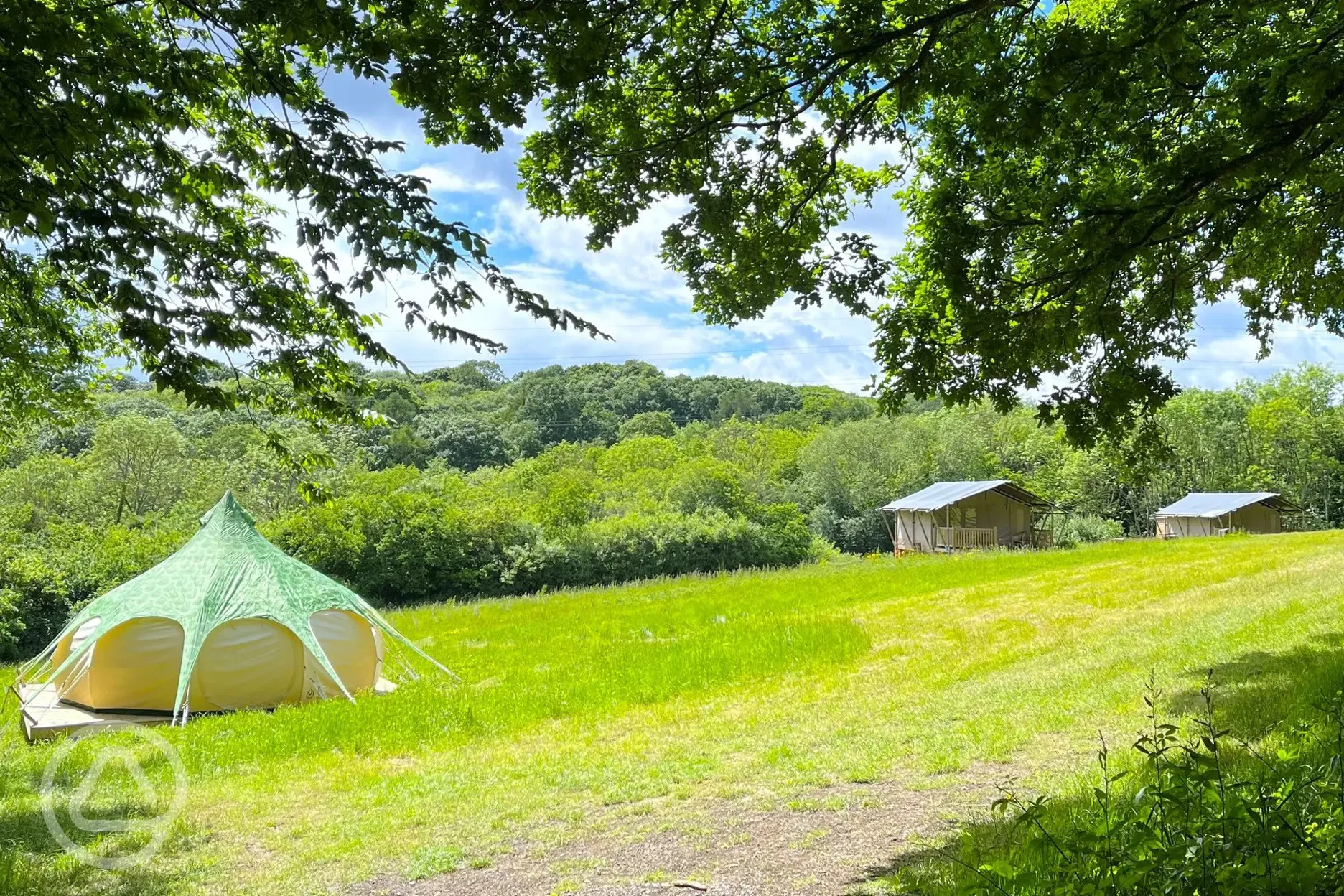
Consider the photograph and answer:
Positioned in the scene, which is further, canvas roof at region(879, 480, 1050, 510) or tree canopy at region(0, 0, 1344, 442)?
canvas roof at region(879, 480, 1050, 510)

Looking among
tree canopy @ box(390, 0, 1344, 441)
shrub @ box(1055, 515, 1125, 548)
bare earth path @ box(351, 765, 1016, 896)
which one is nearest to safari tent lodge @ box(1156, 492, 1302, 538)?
shrub @ box(1055, 515, 1125, 548)

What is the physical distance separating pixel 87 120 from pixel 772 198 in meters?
5.07

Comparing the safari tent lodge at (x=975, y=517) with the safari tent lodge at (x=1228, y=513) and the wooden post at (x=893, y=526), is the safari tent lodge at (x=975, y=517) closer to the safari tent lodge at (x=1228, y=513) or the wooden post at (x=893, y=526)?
the wooden post at (x=893, y=526)

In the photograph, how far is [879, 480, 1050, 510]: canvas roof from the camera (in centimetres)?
4872

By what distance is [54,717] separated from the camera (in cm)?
1348

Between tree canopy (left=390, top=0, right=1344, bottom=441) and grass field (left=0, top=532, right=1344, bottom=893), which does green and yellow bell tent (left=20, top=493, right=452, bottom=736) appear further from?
tree canopy (left=390, top=0, right=1344, bottom=441)

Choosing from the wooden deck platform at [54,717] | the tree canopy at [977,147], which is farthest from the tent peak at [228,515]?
the tree canopy at [977,147]

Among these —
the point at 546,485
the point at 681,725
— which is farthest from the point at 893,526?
the point at 681,725

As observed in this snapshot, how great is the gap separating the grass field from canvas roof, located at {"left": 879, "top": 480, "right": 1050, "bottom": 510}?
27249 mm

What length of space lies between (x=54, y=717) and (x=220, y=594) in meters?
2.97

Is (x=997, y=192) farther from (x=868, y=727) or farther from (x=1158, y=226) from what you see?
(x=868, y=727)

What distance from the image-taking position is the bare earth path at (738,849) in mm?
5348

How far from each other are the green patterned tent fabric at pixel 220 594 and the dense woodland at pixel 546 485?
2514 mm

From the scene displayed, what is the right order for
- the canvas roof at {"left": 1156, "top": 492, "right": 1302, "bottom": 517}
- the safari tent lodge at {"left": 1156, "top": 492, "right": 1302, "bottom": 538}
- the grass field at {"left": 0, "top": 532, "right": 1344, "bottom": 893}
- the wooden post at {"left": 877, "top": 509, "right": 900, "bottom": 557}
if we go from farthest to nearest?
the safari tent lodge at {"left": 1156, "top": 492, "right": 1302, "bottom": 538} → the canvas roof at {"left": 1156, "top": 492, "right": 1302, "bottom": 517} → the wooden post at {"left": 877, "top": 509, "right": 900, "bottom": 557} → the grass field at {"left": 0, "top": 532, "right": 1344, "bottom": 893}
